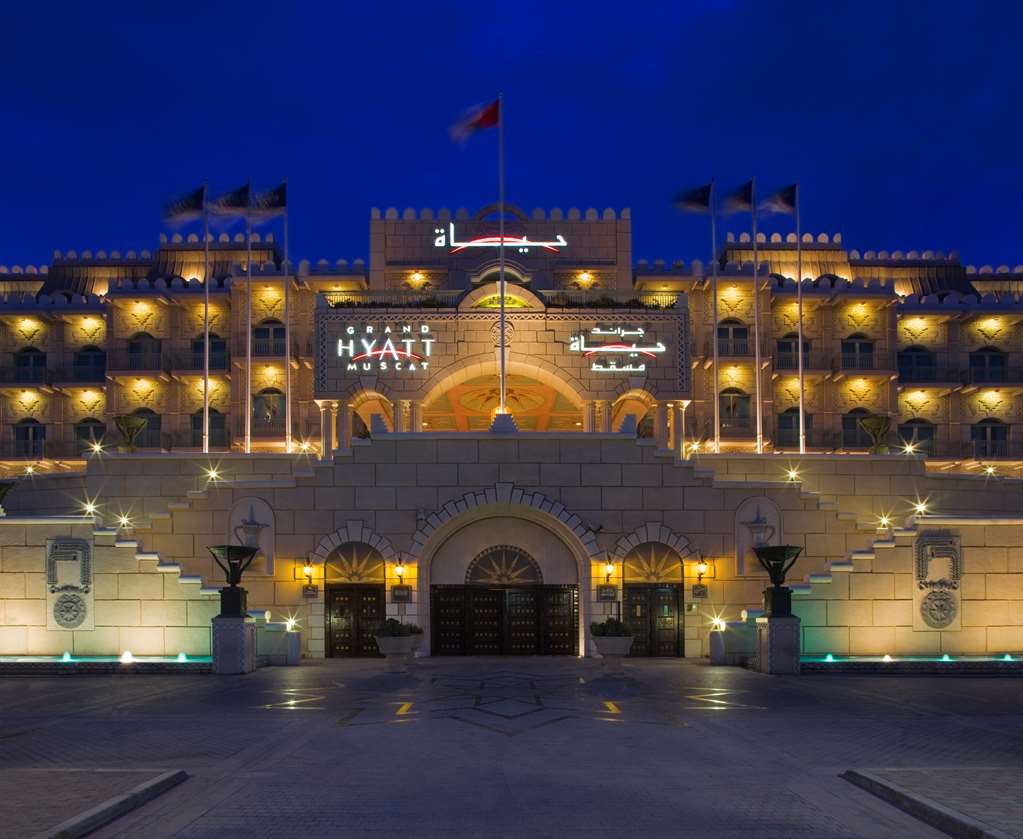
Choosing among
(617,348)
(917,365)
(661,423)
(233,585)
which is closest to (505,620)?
(233,585)

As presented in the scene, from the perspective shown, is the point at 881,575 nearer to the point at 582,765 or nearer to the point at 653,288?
the point at 582,765

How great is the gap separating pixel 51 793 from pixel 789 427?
4707 centimetres

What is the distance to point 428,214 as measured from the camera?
5375 cm

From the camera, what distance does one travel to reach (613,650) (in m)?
25.4

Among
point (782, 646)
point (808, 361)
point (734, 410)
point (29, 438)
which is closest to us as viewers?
point (782, 646)

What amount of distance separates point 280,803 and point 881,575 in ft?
67.8

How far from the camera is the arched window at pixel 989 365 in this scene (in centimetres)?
5538

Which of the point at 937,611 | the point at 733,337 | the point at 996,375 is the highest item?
the point at 733,337

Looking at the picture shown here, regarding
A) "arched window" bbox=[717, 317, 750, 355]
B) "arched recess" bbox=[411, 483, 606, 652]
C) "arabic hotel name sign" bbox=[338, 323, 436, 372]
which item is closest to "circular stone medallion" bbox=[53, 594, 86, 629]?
"arched recess" bbox=[411, 483, 606, 652]

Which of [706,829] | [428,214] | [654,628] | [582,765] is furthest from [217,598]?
[428,214]

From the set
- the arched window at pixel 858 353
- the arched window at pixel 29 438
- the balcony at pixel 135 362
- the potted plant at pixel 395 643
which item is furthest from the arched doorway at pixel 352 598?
the arched window at pixel 858 353

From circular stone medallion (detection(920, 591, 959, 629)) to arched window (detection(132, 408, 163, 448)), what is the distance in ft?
126

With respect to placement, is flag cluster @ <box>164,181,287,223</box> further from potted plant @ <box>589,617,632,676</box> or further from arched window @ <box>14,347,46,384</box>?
potted plant @ <box>589,617,632,676</box>

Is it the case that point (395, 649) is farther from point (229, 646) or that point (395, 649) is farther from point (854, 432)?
point (854, 432)
